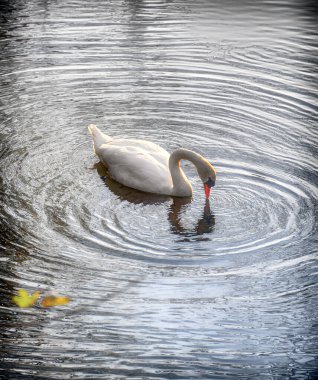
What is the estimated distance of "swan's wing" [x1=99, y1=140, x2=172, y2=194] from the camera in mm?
9617

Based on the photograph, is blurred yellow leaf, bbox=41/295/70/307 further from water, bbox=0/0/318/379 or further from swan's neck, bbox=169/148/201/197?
swan's neck, bbox=169/148/201/197

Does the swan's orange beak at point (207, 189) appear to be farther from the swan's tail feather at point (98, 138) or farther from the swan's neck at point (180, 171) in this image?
the swan's tail feather at point (98, 138)

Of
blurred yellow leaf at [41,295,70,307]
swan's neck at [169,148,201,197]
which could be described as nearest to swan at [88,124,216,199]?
swan's neck at [169,148,201,197]

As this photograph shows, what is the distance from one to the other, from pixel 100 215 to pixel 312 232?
7.27 ft

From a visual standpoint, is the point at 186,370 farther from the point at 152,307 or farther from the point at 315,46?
the point at 315,46

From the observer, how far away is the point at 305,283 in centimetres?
754

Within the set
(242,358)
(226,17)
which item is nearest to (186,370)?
(242,358)

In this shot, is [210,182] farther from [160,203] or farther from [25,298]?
[25,298]

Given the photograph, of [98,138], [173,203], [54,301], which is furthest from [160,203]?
[54,301]

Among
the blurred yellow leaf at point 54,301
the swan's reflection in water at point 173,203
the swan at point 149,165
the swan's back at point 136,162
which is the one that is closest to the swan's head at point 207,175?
the swan at point 149,165

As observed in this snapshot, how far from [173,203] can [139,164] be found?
70 centimetres

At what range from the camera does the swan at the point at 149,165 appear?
9398 millimetres

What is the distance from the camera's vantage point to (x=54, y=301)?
7230 millimetres

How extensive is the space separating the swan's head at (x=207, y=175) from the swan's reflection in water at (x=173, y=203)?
146 millimetres
